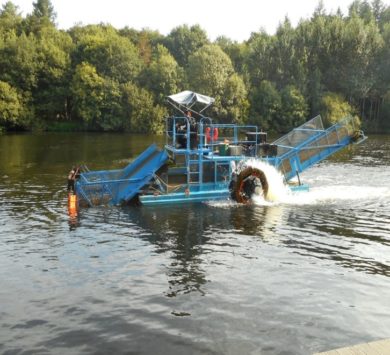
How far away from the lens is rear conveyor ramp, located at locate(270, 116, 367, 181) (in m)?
25.5

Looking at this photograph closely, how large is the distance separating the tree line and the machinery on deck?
177 ft

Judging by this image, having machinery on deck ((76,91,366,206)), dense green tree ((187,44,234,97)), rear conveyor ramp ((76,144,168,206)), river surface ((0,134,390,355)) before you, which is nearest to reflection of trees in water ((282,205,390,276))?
river surface ((0,134,390,355))

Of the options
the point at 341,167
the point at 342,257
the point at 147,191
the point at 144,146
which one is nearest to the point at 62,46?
the point at 144,146

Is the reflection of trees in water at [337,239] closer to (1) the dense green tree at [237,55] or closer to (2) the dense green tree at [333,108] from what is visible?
(2) the dense green tree at [333,108]

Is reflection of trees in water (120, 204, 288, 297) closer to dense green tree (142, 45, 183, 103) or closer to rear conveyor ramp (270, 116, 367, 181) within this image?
rear conveyor ramp (270, 116, 367, 181)

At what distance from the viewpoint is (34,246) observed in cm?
1689

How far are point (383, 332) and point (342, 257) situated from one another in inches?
203

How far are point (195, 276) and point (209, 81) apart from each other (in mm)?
67873

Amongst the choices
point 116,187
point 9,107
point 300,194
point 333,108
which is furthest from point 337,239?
point 9,107

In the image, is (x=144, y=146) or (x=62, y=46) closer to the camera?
(x=144, y=146)

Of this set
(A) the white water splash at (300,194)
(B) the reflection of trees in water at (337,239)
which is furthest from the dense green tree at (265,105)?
(B) the reflection of trees in water at (337,239)

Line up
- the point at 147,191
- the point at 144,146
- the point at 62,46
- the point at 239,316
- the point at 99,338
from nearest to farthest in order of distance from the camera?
the point at 99,338 < the point at 239,316 < the point at 147,191 < the point at 144,146 < the point at 62,46

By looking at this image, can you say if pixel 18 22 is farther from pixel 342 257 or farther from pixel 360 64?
pixel 342 257

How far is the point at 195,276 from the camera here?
14188 mm
